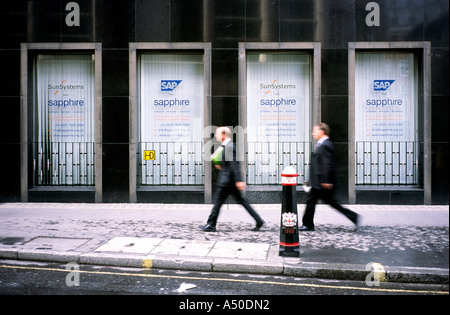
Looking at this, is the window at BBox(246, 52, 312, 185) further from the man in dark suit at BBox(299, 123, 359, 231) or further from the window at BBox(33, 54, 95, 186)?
the window at BBox(33, 54, 95, 186)

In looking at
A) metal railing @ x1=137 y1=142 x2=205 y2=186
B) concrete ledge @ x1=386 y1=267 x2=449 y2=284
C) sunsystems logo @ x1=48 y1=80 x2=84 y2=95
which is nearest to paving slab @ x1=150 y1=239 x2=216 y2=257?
concrete ledge @ x1=386 y1=267 x2=449 y2=284

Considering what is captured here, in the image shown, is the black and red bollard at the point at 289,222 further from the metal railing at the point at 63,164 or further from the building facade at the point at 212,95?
the metal railing at the point at 63,164

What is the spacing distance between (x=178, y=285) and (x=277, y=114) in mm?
7399

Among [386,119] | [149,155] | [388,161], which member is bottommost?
[388,161]

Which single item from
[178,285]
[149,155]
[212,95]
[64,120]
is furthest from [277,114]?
[178,285]

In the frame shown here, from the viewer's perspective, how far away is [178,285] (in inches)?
216

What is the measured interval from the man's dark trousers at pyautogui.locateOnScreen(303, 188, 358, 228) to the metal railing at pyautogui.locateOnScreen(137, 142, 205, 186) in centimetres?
435

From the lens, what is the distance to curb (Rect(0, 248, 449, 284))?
5723 millimetres

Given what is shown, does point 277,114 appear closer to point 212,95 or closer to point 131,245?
point 212,95

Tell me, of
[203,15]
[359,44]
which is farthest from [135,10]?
[359,44]
